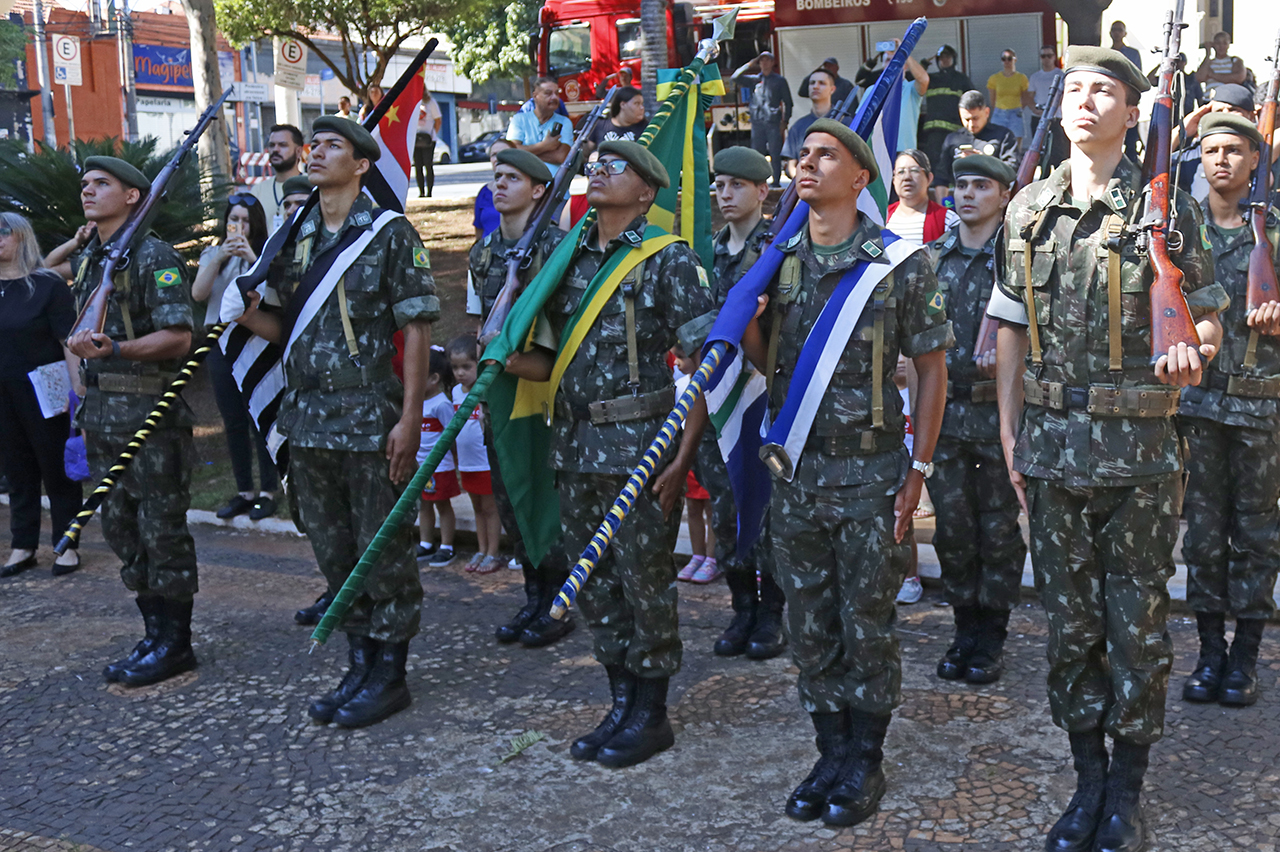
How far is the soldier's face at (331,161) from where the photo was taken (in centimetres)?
505

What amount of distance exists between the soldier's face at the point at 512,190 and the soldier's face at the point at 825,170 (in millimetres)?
2479

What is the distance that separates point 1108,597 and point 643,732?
1709 millimetres

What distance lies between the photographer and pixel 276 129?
8.19 metres

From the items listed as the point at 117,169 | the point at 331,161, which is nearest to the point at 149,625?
the point at 117,169

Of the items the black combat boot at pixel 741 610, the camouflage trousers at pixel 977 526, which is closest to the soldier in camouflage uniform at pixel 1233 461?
the camouflage trousers at pixel 977 526

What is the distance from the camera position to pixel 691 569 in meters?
6.88

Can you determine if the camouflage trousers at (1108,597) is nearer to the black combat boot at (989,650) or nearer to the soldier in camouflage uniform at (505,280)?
the black combat boot at (989,650)

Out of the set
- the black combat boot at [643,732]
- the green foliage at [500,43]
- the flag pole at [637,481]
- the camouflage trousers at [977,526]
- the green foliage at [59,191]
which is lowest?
the black combat boot at [643,732]

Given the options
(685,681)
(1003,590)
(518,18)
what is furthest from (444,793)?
(518,18)

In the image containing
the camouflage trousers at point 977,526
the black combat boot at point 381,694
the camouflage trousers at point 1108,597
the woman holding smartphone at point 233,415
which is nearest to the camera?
the camouflage trousers at point 1108,597

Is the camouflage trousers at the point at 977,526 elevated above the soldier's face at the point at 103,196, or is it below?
below

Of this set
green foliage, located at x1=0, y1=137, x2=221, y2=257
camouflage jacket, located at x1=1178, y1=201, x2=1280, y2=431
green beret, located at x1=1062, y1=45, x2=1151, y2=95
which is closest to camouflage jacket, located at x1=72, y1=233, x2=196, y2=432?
green beret, located at x1=1062, y1=45, x2=1151, y2=95

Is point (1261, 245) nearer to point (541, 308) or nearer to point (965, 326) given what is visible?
point (965, 326)

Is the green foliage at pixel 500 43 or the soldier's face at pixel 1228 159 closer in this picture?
the soldier's face at pixel 1228 159
